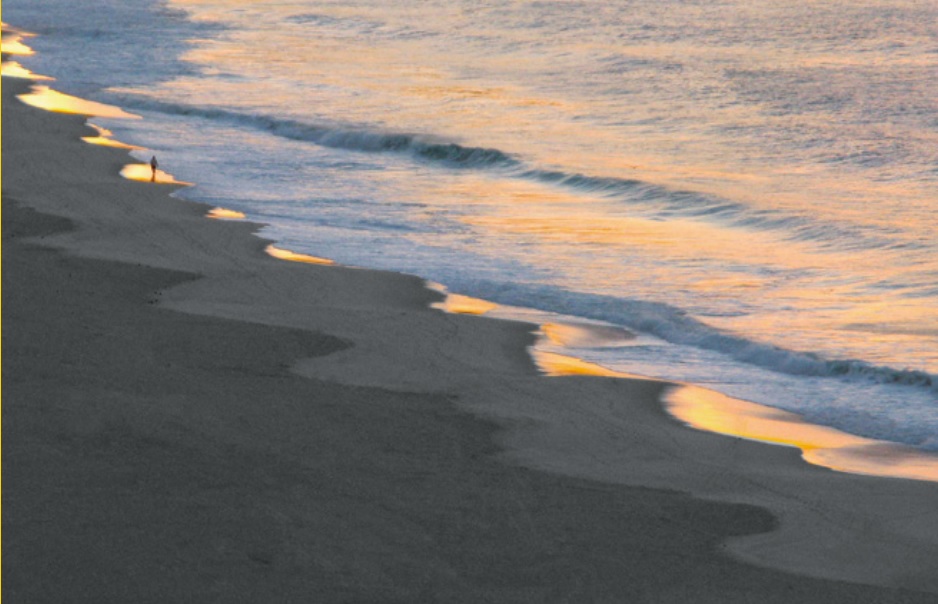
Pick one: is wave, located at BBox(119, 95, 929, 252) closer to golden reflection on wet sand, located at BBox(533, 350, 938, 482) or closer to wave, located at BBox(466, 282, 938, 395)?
wave, located at BBox(466, 282, 938, 395)

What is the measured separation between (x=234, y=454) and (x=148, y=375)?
1294 millimetres

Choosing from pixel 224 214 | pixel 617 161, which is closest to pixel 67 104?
pixel 617 161

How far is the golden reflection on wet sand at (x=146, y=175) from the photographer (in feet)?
51.5

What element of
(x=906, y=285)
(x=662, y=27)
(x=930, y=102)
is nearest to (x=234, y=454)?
(x=906, y=285)

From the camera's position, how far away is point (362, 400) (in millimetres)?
7684

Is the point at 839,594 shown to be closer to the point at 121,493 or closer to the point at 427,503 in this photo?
the point at 427,503

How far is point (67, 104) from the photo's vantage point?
23.0 meters

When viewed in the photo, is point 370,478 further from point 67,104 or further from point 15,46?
point 15,46

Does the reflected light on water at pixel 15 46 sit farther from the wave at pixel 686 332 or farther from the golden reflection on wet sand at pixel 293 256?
the wave at pixel 686 332

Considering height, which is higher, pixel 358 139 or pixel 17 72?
pixel 17 72

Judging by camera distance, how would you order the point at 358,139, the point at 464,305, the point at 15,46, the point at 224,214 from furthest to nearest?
Answer: the point at 15,46 → the point at 358,139 → the point at 224,214 → the point at 464,305

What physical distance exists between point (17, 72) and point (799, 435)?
2228 centimetres

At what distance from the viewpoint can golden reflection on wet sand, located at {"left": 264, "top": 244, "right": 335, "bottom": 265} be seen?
39.0 ft

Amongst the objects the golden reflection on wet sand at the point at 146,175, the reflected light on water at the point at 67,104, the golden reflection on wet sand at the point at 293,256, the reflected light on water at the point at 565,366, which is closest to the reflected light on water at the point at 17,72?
the reflected light on water at the point at 67,104
